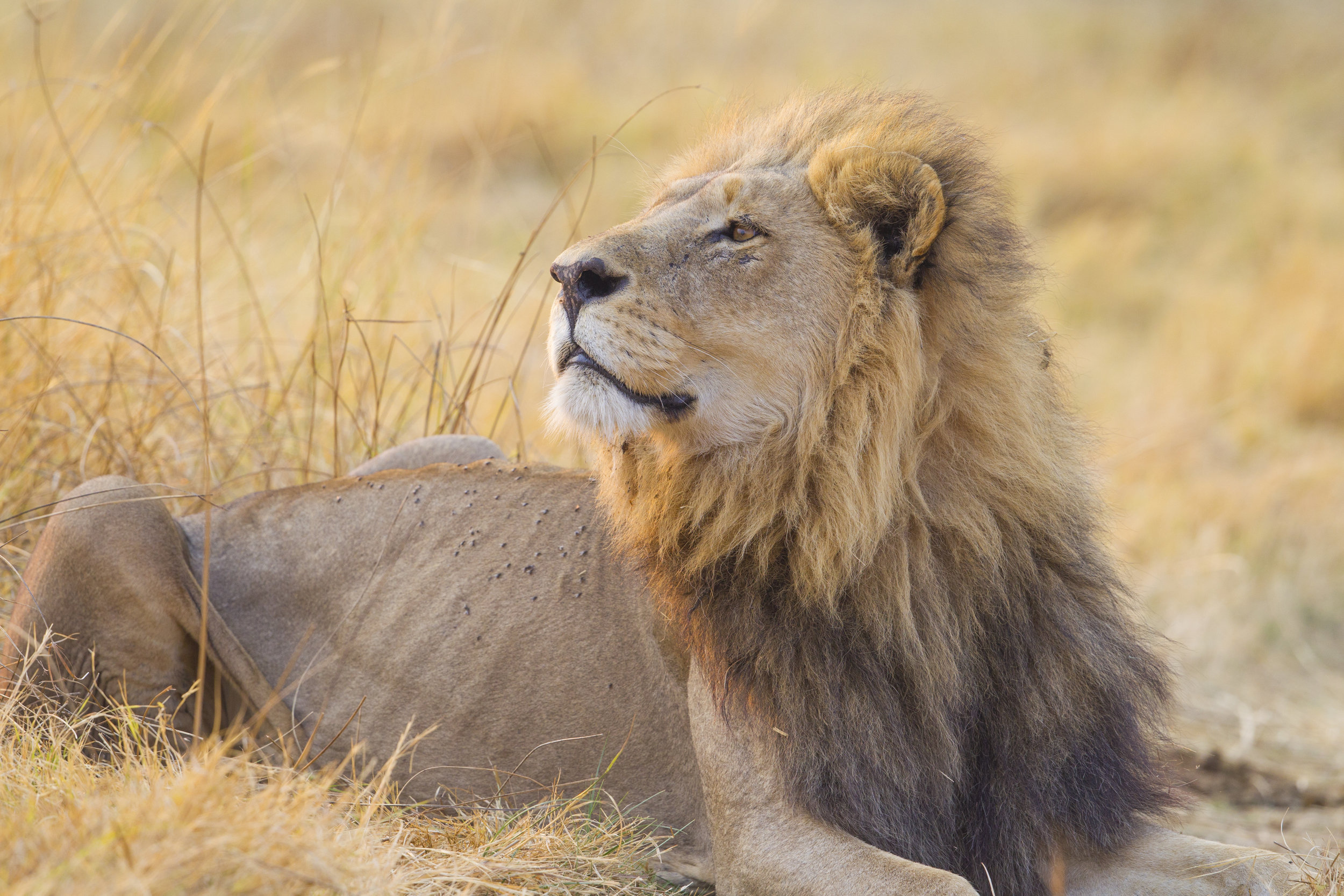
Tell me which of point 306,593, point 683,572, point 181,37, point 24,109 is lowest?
point 306,593

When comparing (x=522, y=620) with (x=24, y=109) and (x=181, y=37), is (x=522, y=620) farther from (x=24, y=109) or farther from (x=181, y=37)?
(x=181, y=37)

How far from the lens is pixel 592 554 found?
3199 mm

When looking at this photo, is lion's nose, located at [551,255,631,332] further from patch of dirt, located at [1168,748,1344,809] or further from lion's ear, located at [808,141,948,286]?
patch of dirt, located at [1168,748,1344,809]

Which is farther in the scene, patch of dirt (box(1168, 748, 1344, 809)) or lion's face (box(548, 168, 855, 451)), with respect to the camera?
patch of dirt (box(1168, 748, 1344, 809))

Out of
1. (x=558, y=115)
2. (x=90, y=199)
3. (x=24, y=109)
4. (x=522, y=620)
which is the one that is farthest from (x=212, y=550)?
(x=558, y=115)

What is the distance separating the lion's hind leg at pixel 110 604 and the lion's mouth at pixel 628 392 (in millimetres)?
1171

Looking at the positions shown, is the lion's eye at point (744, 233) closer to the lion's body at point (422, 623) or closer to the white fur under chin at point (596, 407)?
the white fur under chin at point (596, 407)

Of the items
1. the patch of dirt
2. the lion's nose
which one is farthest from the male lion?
the patch of dirt

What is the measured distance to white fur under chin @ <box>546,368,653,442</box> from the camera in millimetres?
2568

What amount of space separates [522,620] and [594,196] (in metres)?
8.37

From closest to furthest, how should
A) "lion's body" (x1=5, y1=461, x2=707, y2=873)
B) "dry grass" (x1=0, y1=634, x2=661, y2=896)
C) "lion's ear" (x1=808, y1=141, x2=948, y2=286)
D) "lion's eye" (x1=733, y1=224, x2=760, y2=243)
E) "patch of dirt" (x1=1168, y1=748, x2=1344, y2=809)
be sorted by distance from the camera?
"dry grass" (x1=0, y1=634, x2=661, y2=896) < "lion's ear" (x1=808, y1=141, x2=948, y2=286) < "lion's eye" (x1=733, y1=224, x2=760, y2=243) < "lion's body" (x1=5, y1=461, x2=707, y2=873) < "patch of dirt" (x1=1168, y1=748, x2=1344, y2=809)

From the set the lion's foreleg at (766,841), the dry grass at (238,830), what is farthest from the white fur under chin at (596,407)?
the dry grass at (238,830)

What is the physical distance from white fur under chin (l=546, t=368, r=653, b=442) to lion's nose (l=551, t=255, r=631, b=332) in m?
0.11

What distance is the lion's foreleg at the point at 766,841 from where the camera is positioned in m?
2.37
